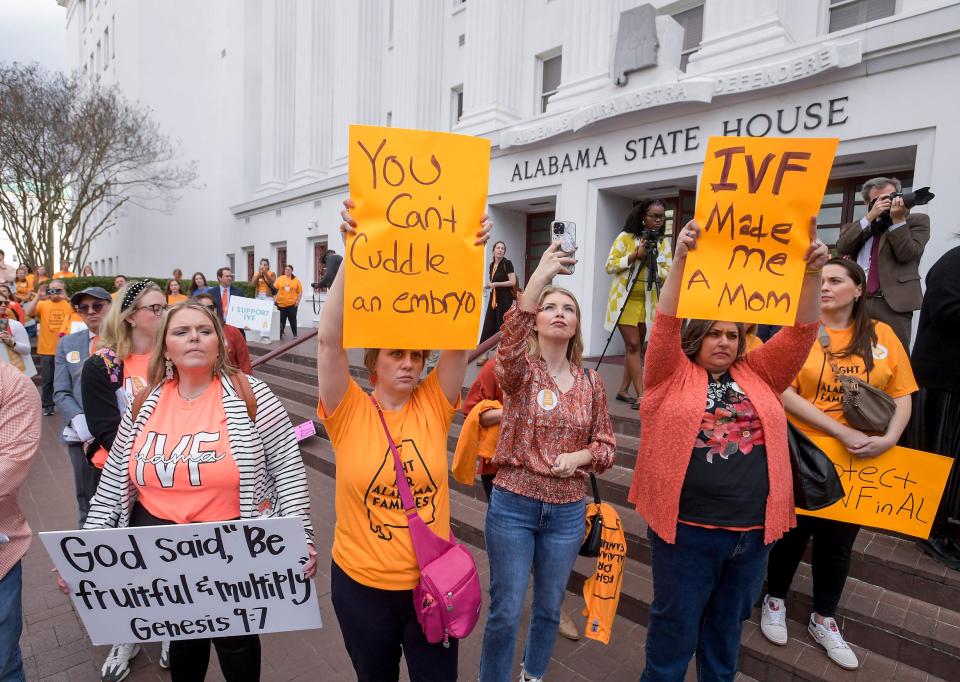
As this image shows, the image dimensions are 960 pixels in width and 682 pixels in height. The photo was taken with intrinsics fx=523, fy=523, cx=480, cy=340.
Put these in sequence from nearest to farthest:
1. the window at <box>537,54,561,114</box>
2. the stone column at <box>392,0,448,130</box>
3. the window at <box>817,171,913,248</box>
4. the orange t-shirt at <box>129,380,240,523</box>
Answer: the orange t-shirt at <box>129,380,240,523</box> < the window at <box>817,171,913,248</box> < the window at <box>537,54,561,114</box> < the stone column at <box>392,0,448,130</box>

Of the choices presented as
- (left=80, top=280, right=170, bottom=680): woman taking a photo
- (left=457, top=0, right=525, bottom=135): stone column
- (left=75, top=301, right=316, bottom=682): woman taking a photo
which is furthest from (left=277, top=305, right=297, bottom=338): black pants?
(left=75, top=301, right=316, bottom=682): woman taking a photo

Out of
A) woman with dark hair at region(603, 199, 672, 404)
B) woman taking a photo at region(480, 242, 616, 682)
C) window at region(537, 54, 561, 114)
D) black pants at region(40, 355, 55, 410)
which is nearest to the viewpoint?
woman taking a photo at region(480, 242, 616, 682)

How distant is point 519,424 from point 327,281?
798 cm

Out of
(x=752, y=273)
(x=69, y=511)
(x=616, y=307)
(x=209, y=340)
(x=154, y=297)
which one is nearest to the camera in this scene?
(x=752, y=273)

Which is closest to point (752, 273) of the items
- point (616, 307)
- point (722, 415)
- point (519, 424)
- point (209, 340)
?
point (722, 415)

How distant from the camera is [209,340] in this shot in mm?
2193

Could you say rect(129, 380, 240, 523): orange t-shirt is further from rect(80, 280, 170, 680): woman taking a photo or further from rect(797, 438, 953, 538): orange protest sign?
rect(797, 438, 953, 538): orange protest sign

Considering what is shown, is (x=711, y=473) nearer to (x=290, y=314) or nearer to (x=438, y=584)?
(x=438, y=584)

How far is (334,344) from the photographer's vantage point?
187cm

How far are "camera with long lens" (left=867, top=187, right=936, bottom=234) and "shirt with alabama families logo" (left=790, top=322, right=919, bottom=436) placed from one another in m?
1.68

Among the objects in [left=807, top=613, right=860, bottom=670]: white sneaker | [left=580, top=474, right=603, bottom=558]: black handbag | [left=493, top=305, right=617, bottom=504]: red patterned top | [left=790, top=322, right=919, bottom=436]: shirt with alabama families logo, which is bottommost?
[left=807, top=613, right=860, bottom=670]: white sneaker

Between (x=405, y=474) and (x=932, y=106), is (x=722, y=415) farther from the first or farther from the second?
(x=932, y=106)

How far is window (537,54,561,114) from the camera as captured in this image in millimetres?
10859

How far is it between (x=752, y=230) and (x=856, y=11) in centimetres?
759
